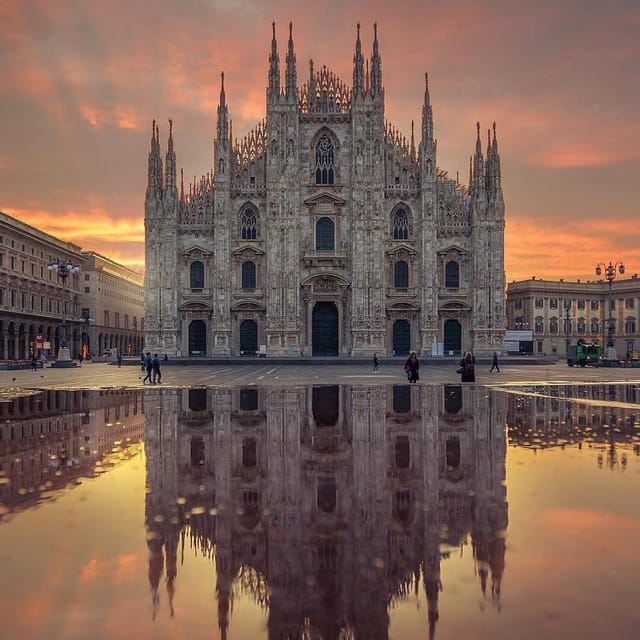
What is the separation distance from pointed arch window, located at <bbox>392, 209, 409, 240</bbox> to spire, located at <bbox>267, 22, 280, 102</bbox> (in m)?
14.9

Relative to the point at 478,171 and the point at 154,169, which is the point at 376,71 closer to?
the point at 478,171

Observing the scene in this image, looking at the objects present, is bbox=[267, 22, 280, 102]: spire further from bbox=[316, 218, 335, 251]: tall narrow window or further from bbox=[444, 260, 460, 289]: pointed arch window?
bbox=[444, 260, 460, 289]: pointed arch window

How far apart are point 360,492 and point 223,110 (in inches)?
2003

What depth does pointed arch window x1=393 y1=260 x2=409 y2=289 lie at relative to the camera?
54250 millimetres

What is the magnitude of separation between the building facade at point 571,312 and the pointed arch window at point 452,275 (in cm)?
4320

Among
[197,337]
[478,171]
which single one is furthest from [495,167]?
[197,337]

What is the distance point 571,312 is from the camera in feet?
322

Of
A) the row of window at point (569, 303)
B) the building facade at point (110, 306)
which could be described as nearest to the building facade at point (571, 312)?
the row of window at point (569, 303)

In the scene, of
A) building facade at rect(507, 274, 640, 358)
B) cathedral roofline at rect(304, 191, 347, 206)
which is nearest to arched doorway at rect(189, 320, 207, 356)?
cathedral roofline at rect(304, 191, 347, 206)

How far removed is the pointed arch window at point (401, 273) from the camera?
54250 mm

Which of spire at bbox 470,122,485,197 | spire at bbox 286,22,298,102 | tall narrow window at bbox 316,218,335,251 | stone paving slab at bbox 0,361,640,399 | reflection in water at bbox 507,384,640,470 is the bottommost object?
stone paving slab at bbox 0,361,640,399

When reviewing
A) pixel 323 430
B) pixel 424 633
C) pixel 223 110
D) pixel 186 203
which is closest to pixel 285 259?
pixel 186 203

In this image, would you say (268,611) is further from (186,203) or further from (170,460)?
(186,203)

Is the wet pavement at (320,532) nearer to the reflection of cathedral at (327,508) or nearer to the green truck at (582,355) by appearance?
the reflection of cathedral at (327,508)
